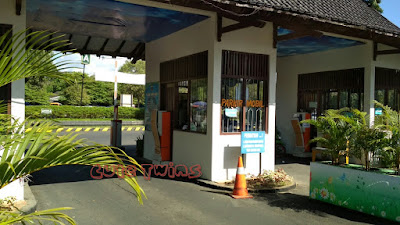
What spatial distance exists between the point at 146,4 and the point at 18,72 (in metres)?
5.40

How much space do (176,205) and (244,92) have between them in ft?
12.0

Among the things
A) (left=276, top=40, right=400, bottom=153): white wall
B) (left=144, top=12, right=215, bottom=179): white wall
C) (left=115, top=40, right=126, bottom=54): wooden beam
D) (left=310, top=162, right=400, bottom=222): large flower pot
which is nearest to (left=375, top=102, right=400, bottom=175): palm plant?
(left=310, top=162, right=400, bottom=222): large flower pot

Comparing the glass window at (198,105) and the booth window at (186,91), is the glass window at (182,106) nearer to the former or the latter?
the booth window at (186,91)

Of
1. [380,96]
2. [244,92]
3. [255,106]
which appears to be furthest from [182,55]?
[380,96]

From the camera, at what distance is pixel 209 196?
7625 millimetres

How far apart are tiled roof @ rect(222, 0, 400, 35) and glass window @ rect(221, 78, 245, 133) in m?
2.18

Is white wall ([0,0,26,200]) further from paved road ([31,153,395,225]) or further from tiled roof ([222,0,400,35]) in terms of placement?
tiled roof ([222,0,400,35])

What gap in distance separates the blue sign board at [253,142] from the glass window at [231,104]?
0.56 meters

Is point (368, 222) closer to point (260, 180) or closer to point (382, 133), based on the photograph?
point (382, 133)

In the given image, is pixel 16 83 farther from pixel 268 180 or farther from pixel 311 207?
pixel 311 207

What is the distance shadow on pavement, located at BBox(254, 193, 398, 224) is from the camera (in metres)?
6.15

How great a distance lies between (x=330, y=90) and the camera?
12711 millimetres

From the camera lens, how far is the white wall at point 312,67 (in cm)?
1123

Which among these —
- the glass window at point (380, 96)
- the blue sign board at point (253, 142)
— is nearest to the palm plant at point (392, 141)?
the blue sign board at point (253, 142)
